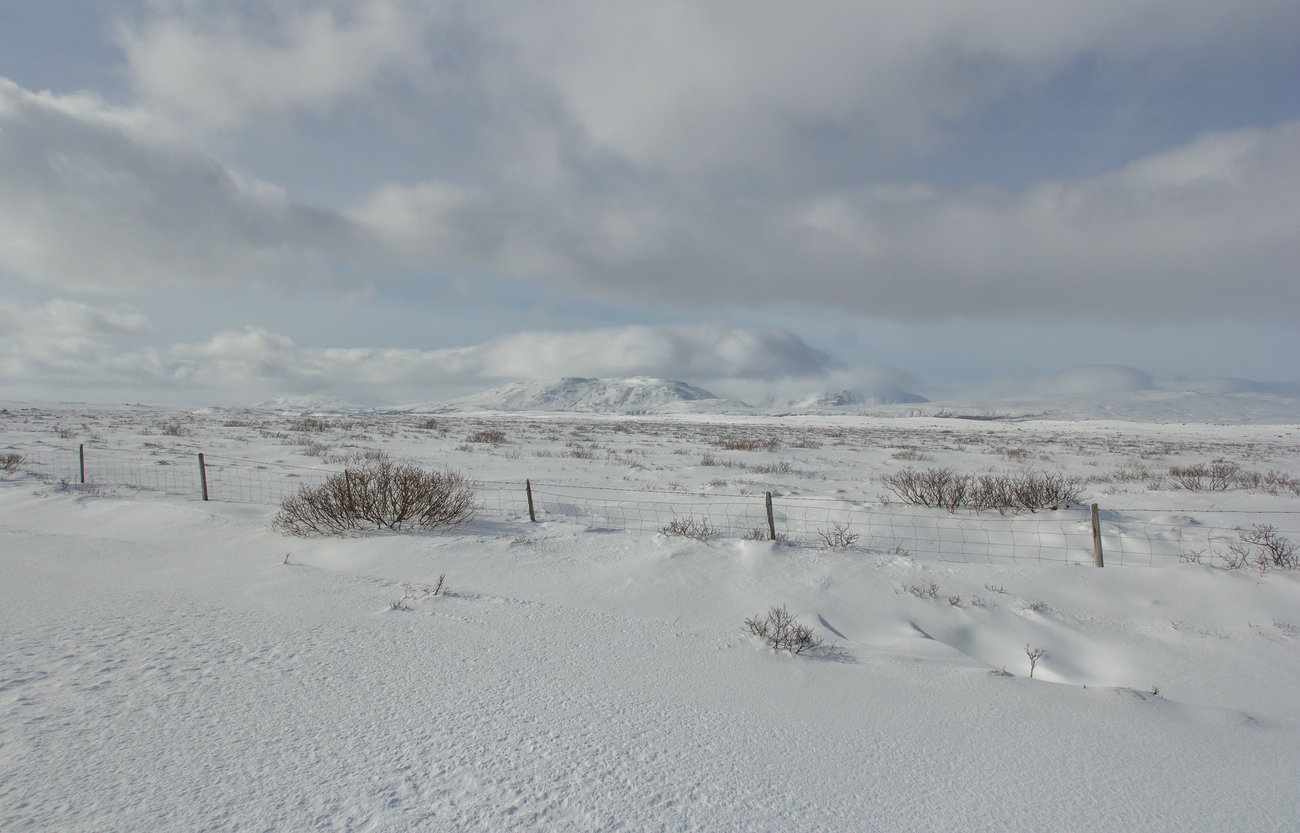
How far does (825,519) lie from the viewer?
9789 mm

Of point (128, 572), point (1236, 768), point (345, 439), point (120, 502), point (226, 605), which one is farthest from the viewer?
point (345, 439)

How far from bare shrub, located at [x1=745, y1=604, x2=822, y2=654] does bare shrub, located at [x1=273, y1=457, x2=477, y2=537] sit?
4877 mm

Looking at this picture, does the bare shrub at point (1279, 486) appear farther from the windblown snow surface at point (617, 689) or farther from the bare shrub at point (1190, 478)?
the windblown snow surface at point (617, 689)

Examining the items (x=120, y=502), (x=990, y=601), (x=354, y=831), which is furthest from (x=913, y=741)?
(x=120, y=502)

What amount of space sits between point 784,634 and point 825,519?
18.6 feet

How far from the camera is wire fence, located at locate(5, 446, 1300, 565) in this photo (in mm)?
8094

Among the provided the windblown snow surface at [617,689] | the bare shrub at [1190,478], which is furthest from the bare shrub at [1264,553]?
the bare shrub at [1190,478]

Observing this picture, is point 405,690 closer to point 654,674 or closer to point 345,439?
point 654,674

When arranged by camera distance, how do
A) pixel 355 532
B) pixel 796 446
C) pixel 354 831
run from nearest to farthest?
pixel 354 831, pixel 355 532, pixel 796 446

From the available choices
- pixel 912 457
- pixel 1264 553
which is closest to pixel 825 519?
pixel 1264 553

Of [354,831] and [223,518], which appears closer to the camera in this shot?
[354,831]

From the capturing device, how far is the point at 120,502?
8.95 meters

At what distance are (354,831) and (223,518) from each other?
24.4 ft

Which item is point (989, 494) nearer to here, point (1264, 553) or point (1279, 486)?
point (1264, 553)
